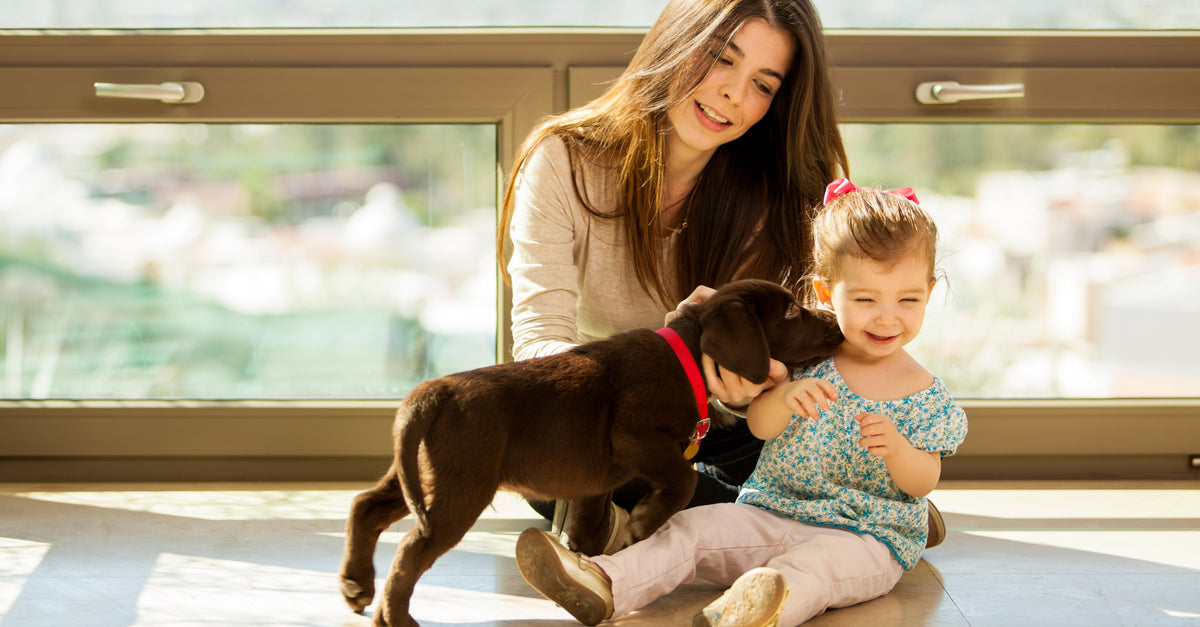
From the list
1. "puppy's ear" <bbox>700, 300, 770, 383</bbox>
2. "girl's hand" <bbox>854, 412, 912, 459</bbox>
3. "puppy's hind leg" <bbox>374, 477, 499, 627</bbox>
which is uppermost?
"puppy's ear" <bbox>700, 300, 770, 383</bbox>

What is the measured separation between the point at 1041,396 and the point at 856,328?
1.23 m

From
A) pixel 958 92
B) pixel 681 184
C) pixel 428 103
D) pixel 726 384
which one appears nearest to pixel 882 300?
pixel 726 384

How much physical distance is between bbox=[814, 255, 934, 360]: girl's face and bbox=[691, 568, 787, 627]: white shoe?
1.75 feet

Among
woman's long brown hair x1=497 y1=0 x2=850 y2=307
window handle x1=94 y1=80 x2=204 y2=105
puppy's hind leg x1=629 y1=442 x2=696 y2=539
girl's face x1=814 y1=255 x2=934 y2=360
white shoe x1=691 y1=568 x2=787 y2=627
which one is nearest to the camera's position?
white shoe x1=691 y1=568 x2=787 y2=627

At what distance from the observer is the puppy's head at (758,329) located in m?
1.89

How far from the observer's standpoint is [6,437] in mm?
2844

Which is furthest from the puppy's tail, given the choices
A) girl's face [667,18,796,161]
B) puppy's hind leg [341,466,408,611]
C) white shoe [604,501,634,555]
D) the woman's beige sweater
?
girl's face [667,18,796,161]

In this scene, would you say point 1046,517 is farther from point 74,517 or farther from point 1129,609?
point 74,517

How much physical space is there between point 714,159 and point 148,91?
1.44 m

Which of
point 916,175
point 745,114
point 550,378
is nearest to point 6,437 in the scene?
point 550,378

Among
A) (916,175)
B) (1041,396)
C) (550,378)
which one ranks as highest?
(916,175)

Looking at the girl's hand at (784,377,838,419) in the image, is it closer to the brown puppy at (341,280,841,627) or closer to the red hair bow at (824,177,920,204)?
the brown puppy at (341,280,841,627)

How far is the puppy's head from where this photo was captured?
189 centimetres

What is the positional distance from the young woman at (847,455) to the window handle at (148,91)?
5.44 feet
